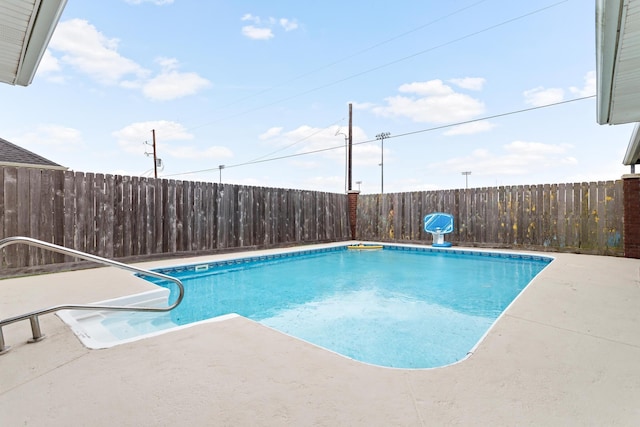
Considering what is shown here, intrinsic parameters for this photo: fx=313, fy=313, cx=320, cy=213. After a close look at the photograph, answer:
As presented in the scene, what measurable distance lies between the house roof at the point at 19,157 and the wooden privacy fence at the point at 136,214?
4.90m

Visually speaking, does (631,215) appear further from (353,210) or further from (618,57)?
(353,210)

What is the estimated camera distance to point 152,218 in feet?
20.4

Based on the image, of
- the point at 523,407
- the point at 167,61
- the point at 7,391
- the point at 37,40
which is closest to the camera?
the point at 523,407

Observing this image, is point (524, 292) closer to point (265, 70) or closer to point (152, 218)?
point (152, 218)

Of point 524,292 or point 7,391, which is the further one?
point 524,292

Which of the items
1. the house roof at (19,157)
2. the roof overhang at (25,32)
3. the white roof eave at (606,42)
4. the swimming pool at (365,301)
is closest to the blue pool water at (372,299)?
the swimming pool at (365,301)

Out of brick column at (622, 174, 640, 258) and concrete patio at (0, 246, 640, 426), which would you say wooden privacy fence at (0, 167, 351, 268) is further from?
brick column at (622, 174, 640, 258)

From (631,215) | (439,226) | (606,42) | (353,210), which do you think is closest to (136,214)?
(353,210)

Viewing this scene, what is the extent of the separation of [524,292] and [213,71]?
12.9 m

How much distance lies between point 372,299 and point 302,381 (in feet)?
8.70

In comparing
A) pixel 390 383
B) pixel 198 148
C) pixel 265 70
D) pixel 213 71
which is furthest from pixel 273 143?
pixel 390 383

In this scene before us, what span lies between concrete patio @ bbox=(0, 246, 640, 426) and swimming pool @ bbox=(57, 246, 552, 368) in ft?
1.95

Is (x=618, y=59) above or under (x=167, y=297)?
above

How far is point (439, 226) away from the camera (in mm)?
8625
